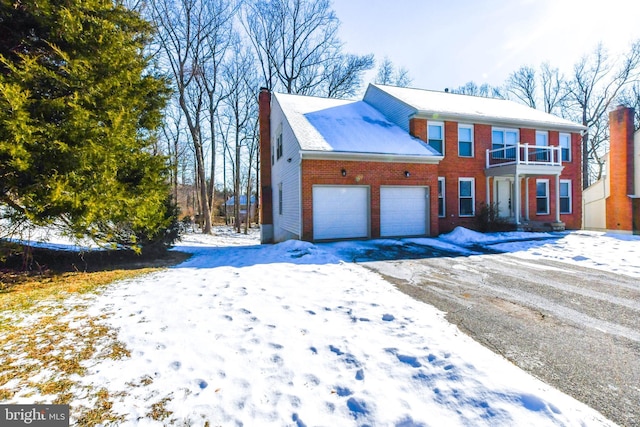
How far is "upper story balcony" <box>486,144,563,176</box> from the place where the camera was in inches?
515

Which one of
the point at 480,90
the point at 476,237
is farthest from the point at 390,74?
the point at 476,237

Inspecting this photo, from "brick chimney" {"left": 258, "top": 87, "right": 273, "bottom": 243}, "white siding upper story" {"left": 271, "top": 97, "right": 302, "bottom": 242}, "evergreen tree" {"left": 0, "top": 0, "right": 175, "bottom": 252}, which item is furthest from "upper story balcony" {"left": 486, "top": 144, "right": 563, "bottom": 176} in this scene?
"evergreen tree" {"left": 0, "top": 0, "right": 175, "bottom": 252}

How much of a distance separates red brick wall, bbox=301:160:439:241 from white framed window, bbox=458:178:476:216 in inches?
107

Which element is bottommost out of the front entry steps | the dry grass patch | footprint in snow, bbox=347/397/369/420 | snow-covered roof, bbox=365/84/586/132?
footprint in snow, bbox=347/397/369/420

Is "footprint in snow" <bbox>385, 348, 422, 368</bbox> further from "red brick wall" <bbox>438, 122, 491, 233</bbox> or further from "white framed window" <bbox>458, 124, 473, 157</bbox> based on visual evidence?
"white framed window" <bbox>458, 124, 473, 157</bbox>

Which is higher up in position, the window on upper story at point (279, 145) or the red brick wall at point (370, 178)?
the window on upper story at point (279, 145)

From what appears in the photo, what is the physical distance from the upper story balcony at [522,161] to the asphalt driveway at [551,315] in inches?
265

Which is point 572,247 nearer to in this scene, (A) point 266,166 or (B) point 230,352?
(B) point 230,352

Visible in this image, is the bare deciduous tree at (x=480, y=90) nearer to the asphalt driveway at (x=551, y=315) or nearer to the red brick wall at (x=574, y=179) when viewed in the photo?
the red brick wall at (x=574, y=179)

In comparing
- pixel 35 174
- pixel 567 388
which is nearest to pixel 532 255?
pixel 567 388

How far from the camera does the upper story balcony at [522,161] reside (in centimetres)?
1309

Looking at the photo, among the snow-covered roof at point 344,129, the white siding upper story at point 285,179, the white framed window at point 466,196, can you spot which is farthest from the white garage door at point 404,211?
the white siding upper story at point 285,179

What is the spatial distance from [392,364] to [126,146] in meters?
6.73

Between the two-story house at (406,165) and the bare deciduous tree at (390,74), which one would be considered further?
the bare deciduous tree at (390,74)
